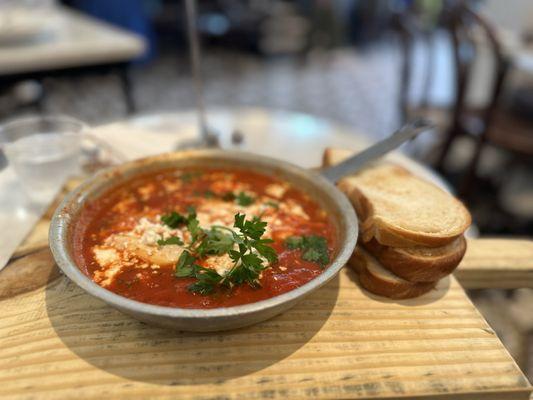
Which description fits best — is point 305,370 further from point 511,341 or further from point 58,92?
point 58,92

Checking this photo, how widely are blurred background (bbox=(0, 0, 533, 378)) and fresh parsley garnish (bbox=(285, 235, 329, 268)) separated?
1.93 meters

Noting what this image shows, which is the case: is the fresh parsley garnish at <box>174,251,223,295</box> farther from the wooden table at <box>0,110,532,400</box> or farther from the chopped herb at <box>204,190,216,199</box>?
the chopped herb at <box>204,190,216,199</box>

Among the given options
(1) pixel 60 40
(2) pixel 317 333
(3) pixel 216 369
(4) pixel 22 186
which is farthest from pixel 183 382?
(1) pixel 60 40

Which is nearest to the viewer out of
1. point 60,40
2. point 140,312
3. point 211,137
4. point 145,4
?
point 140,312

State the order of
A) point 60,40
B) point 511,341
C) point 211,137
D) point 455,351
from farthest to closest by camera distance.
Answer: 1. point 60,40
2. point 511,341
3. point 211,137
4. point 455,351

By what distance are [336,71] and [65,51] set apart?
5.59m

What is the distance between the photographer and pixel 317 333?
3.95 feet

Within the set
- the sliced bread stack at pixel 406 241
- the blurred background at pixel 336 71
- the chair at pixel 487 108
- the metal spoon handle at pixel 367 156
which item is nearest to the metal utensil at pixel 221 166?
the metal spoon handle at pixel 367 156

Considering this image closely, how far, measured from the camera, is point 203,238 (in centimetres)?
134

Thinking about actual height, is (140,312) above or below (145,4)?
above

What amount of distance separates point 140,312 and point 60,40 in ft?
10.3

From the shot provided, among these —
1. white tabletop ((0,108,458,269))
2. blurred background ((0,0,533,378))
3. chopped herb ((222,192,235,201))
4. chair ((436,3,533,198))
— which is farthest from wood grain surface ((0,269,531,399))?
chair ((436,3,533,198))

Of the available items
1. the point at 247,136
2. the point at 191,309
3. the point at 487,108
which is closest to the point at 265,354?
→ the point at 191,309

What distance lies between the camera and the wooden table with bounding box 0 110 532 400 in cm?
105
